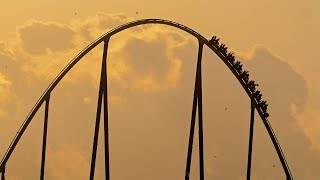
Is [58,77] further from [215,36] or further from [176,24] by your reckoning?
[215,36]

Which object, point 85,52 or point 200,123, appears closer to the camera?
point 85,52

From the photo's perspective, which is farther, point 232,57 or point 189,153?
point 232,57

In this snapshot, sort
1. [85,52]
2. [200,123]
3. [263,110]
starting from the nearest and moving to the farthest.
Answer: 1. [85,52]
2. [200,123]
3. [263,110]

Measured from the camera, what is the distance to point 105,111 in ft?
115

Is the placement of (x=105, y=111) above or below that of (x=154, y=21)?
below

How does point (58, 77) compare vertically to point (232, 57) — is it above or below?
below

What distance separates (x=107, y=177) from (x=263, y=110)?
914cm

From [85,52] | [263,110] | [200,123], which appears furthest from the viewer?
[263,110]

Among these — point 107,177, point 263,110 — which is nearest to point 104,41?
point 107,177

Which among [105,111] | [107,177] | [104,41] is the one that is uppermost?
[104,41]

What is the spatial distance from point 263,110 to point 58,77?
36.5 feet

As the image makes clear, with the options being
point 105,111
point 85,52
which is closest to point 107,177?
point 105,111

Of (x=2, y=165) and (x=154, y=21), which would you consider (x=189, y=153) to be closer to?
(x=154, y=21)

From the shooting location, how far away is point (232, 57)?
39.2 metres
